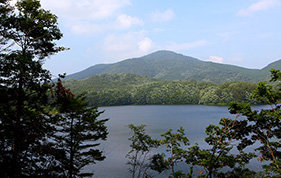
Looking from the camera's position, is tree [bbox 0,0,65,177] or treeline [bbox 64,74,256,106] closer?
tree [bbox 0,0,65,177]

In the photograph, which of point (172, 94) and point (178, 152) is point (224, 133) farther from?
point (172, 94)

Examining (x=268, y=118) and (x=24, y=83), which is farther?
(x=268, y=118)

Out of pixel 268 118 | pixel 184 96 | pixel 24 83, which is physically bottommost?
pixel 184 96

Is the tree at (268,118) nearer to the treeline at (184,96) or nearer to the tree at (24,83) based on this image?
the tree at (24,83)

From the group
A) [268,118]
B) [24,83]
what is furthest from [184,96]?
[24,83]

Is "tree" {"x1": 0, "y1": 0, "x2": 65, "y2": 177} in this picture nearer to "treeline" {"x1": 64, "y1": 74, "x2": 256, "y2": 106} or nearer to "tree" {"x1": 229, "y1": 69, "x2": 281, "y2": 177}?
"tree" {"x1": 229, "y1": 69, "x2": 281, "y2": 177}

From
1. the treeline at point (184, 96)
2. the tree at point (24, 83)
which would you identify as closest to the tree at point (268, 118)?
the tree at point (24, 83)

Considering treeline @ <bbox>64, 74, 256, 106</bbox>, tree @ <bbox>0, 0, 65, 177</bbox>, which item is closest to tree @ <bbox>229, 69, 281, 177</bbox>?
tree @ <bbox>0, 0, 65, 177</bbox>

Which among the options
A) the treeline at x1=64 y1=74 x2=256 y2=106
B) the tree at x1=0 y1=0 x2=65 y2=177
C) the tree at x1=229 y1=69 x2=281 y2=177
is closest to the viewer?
the tree at x1=0 y1=0 x2=65 y2=177

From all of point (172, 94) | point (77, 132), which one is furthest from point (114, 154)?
point (172, 94)

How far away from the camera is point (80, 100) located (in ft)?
64.6

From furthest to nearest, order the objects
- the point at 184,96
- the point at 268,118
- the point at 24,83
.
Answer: the point at 184,96 < the point at 268,118 < the point at 24,83

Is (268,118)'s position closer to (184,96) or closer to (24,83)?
(24,83)

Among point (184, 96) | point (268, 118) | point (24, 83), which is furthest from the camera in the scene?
point (184, 96)
